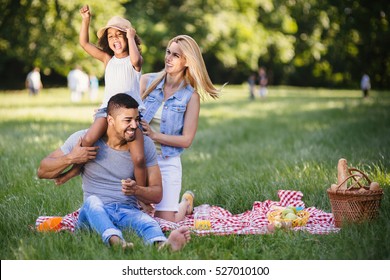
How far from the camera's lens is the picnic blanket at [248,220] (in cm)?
473

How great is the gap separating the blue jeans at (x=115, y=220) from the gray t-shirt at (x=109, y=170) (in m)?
0.10

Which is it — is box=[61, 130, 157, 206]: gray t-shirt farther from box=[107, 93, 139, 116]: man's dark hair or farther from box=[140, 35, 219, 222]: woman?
box=[140, 35, 219, 222]: woman

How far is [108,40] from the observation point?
17.9 ft

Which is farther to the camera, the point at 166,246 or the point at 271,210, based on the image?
the point at 271,210

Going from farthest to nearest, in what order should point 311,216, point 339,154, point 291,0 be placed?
1. point 291,0
2. point 339,154
3. point 311,216

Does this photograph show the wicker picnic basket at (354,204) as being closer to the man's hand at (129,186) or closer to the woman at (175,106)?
the woman at (175,106)

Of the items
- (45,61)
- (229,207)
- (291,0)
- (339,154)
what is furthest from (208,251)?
(291,0)

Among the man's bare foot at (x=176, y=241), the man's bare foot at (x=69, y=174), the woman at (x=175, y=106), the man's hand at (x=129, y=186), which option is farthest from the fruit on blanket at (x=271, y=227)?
the man's bare foot at (x=69, y=174)

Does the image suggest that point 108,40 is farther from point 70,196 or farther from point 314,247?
point 314,247

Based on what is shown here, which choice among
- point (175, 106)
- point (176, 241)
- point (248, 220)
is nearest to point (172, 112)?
point (175, 106)

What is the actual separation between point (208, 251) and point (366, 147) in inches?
240

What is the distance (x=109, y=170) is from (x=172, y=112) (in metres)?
1.01

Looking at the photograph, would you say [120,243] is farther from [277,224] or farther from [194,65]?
[194,65]

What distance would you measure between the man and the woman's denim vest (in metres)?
0.66
